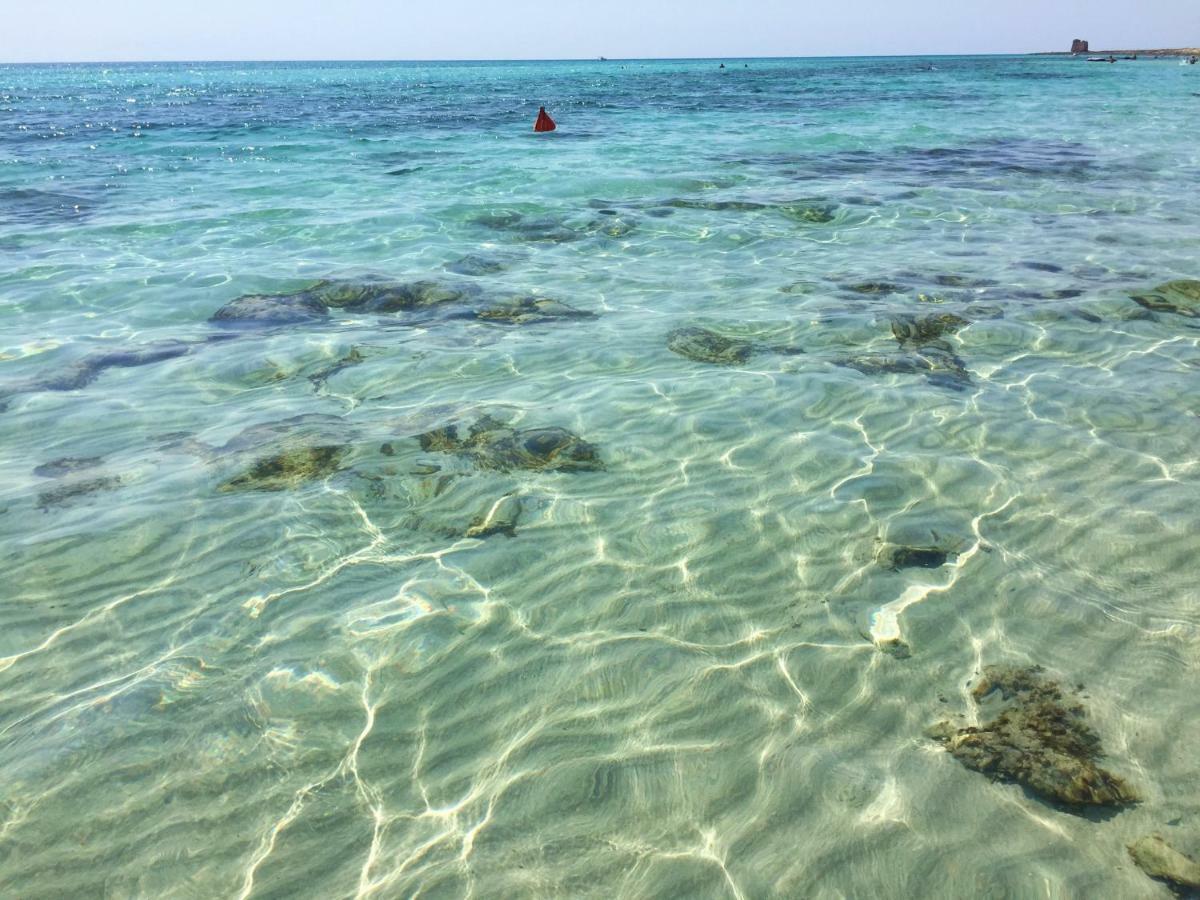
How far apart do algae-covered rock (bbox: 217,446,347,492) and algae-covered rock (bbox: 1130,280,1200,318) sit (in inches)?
A: 321

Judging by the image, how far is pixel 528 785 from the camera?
3.18 m

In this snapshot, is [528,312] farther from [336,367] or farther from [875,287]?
[875,287]

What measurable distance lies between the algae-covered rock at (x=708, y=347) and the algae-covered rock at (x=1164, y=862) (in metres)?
4.86

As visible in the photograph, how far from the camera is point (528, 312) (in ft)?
28.8

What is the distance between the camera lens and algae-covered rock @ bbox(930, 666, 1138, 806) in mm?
3062

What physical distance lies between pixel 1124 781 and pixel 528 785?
2.32 meters

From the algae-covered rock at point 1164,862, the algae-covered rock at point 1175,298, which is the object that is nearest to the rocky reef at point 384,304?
the algae-covered rock at point 1175,298

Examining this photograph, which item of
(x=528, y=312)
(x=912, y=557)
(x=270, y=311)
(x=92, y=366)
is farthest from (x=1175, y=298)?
(x=92, y=366)

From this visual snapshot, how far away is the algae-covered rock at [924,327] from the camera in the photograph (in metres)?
7.53

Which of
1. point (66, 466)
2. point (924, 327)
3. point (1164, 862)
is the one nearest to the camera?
point (1164, 862)

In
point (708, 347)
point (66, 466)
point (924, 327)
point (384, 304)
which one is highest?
point (924, 327)

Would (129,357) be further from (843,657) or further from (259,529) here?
(843,657)

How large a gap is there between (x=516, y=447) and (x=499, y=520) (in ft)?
3.03

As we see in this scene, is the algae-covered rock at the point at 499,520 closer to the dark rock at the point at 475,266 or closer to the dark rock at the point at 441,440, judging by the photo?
the dark rock at the point at 441,440
